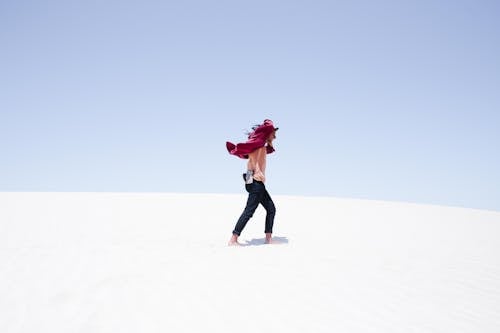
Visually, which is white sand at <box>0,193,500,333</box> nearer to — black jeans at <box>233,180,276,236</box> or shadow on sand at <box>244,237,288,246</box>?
shadow on sand at <box>244,237,288,246</box>

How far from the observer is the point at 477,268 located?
4355 mm

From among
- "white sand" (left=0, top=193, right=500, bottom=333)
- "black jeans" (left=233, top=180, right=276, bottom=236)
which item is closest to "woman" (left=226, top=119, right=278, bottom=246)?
"black jeans" (left=233, top=180, right=276, bottom=236)

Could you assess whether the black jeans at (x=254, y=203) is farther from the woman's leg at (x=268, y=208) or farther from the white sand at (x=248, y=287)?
the white sand at (x=248, y=287)

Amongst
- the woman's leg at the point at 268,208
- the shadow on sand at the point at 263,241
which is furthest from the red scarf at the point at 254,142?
the shadow on sand at the point at 263,241

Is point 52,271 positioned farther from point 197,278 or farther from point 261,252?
point 261,252

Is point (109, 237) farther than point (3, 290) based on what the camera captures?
Yes

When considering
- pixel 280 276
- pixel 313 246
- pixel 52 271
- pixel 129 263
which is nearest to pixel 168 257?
pixel 129 263

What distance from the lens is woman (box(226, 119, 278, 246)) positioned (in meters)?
5.29

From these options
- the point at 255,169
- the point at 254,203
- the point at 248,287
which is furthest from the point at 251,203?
the point at 248,287

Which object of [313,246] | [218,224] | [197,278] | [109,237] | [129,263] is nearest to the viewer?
[197,278]

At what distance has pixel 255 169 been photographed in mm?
5402

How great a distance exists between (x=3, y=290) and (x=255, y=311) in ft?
8.16

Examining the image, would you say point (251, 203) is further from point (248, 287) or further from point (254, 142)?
point (248, 287)

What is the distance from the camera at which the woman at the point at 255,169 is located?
17.4 ft
